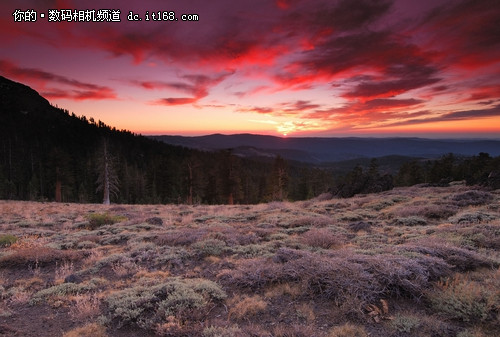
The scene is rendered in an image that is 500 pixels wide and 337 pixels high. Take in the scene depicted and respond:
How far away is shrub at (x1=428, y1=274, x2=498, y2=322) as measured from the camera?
16.5ft

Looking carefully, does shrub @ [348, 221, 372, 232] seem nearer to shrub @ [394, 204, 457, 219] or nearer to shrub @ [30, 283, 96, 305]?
shrub @ [394, 204, 457, 219]

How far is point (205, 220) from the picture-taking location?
58.9 feet

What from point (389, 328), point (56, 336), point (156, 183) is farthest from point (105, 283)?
point (156, 183)

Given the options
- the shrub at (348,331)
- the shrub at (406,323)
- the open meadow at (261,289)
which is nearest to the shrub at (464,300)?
the open meadow at (261,289)

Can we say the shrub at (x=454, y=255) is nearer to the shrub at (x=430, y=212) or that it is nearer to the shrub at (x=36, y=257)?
the shrub at (x=430, y=212)

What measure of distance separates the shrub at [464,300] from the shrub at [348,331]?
1.97 m

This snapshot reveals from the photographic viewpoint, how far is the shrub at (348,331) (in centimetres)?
471

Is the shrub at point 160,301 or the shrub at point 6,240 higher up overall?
the shrub at point 160,301

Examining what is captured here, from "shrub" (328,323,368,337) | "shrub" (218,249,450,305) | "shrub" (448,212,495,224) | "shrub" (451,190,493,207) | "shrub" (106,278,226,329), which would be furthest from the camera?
"shrub" (451,190,493,207)

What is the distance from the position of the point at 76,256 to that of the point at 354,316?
388 inches

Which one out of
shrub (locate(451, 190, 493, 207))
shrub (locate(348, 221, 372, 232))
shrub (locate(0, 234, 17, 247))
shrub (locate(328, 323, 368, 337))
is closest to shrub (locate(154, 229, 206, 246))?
shrub (locate(0, 234, 17, 247))

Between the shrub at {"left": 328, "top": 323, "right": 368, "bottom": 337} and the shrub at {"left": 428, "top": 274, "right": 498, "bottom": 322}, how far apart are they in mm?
1967

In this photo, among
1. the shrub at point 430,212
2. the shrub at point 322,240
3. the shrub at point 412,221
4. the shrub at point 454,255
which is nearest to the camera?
the shrub at point 454,255

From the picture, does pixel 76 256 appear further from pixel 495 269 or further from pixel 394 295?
pixel 495 269
